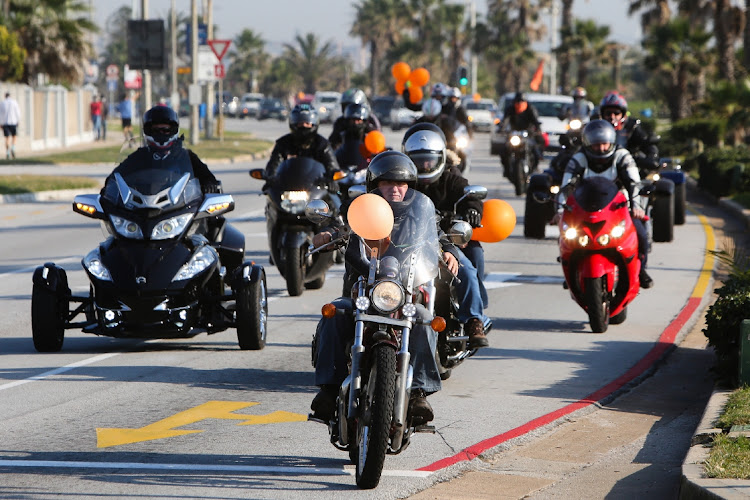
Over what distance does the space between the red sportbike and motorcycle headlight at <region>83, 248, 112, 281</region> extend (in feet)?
13.4

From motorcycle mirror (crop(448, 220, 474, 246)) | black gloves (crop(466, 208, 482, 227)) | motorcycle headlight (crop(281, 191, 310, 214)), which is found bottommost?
motorcycle headlight (crop(281, 191, 310, 214))

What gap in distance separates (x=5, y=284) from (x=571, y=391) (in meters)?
7.71

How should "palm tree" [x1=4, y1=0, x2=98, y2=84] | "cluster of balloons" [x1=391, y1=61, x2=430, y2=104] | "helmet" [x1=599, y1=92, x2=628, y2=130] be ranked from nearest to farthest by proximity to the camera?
1. "helmet" [x1=599, y1=92, x2=628, y2=130]
2. "cluster of balloons" [x1=391, y1=61, x2=430, y2=104]
3. "palm tree" [x1=4, y1=0, x2=98, y2=84]

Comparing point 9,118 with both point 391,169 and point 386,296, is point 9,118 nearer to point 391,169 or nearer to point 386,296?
point 391,169

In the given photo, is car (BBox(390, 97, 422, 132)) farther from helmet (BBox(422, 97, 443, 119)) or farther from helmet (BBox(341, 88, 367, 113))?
helmet (BBox(341, 88, 367, 113))

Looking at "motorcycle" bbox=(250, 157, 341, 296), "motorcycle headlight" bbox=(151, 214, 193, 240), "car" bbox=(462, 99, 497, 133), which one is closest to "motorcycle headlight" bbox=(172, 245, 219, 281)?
"motorcycle headlight" bbox=(151, 214, 193, 240)

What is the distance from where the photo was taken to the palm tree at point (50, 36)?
158 feet

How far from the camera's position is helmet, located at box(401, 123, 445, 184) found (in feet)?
32.1

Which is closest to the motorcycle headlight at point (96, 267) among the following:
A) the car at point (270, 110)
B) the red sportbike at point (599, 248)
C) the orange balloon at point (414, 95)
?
the red sportbike at point (599, 248)

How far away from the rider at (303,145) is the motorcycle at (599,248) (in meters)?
3.06

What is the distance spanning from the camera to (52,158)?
39.4m

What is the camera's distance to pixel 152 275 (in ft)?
35.1

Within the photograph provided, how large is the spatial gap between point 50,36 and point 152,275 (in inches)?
1550

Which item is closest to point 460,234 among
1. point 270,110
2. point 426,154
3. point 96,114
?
point 426,154
